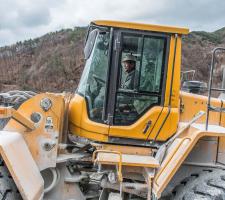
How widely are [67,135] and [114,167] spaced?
40.7 inches

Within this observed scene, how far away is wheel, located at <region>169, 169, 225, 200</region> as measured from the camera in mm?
4930

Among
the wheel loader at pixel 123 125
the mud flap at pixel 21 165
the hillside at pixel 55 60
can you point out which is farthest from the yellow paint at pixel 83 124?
the hillside at pixel 55 60

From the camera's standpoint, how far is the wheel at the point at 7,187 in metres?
4.92

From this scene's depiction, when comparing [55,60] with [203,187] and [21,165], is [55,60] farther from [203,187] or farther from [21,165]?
[203,187]

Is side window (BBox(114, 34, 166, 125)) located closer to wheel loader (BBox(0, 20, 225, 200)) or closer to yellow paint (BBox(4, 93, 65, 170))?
wheel loader (BBox(0, 20, 225, 200))

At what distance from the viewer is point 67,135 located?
20.9 ft

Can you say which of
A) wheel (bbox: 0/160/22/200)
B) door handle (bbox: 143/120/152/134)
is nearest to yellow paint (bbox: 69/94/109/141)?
door handle (bbox: 143/120/152/134)

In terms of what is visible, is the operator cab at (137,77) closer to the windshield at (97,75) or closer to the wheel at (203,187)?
the windshield at (97,75)

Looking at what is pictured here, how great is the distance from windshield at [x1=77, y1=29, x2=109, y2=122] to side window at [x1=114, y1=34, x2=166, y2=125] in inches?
9.3

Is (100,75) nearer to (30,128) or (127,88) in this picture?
(127,88)

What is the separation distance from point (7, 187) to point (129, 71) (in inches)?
83.0

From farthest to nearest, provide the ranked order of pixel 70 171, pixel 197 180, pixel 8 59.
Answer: pixel 8 59, pixel 70 171, pixel 197 180

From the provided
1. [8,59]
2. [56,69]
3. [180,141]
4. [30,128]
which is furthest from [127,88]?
[8,59]

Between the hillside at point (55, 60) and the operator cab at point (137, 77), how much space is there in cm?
1942
